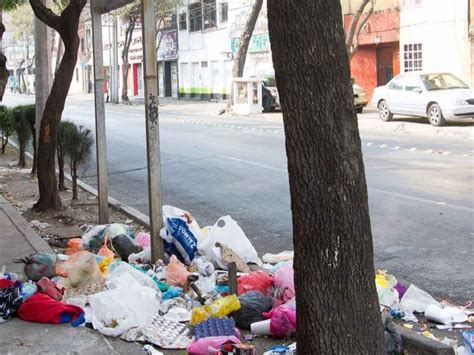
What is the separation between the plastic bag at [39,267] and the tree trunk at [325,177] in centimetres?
377

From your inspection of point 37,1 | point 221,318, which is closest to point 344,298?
point 221,318

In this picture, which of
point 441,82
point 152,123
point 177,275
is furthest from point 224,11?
point 177,275

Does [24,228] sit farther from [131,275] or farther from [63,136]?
[131,275]

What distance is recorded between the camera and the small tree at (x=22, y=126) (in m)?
16.1

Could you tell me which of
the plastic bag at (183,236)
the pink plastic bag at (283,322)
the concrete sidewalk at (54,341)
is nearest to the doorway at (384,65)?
the plastic bag at (183,236)

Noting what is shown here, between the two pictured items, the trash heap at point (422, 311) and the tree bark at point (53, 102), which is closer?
the trash heap at point (422, 311)

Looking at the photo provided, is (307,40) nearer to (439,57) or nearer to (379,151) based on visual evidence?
(379,151)

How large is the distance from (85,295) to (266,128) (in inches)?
737

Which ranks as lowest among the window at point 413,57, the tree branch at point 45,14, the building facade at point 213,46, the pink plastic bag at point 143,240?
the pink plastic bag at point 143,240

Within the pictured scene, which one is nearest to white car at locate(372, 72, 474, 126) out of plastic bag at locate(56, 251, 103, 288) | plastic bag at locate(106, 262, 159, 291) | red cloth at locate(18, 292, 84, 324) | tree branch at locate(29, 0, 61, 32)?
tree branch at locate(29, 0, 61, 32)

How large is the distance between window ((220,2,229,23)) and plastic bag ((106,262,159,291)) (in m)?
42.9

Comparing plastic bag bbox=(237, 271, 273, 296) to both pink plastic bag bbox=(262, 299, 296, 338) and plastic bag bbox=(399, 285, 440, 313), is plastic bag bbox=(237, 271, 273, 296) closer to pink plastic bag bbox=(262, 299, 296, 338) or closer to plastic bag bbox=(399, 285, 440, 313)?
pink plastic bag bbox=(262, 299, 296, 338)

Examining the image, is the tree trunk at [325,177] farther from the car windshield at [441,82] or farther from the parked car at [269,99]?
the parked car at [269,99]

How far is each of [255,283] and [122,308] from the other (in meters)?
1.22
